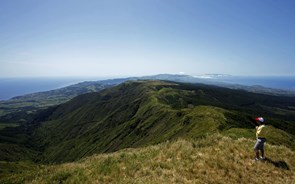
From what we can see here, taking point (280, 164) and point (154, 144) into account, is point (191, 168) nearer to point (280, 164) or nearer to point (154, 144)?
point (280, 164)

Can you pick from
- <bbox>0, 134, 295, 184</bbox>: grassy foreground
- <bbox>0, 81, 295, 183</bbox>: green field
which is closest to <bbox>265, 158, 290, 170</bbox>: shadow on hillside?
<bbox>0, 134, 295, 184</bbox>: grassy foreground

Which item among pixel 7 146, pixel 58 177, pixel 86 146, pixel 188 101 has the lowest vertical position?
pixel 7 146

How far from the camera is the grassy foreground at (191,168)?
1288cm

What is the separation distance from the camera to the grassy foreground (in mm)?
12883

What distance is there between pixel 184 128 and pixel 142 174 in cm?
6013

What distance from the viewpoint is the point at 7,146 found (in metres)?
182

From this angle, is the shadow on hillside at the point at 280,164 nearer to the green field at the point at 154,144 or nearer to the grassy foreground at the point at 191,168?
the grassy foreground at the point at 191,168

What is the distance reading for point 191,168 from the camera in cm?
1378

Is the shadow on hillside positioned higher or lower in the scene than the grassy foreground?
lower

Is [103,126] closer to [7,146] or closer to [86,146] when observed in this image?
[86,146]

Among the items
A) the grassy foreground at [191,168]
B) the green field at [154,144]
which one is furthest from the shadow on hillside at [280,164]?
the green field at [154,144]

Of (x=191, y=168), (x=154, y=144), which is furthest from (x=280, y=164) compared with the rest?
(x=154, y=144)

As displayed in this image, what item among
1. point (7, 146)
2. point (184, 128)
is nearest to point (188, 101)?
point (184, 128)

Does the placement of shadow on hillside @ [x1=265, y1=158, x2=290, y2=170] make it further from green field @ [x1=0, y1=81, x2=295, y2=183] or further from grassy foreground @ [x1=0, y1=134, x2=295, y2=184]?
green field @ [x1=0, y1=81, x2=295, y2=183]
